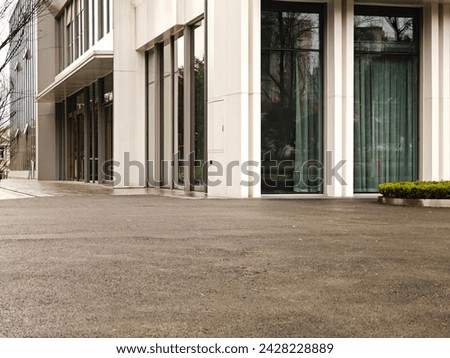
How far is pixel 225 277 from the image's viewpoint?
6.89 meters

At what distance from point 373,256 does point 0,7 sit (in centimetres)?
1269

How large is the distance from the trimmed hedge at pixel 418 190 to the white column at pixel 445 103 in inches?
172

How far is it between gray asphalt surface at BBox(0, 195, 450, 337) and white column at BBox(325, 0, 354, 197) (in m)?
8.34

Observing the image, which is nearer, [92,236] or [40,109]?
[92,236]

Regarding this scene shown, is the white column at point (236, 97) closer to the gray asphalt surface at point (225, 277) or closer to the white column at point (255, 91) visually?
the white column at point (255, 91)

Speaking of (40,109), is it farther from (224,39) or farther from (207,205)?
(207,205)

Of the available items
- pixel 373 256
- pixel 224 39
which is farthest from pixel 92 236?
pixel 224 39

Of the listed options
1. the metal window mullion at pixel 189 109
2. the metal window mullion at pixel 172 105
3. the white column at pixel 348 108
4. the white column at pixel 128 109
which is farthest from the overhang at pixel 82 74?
the white column at pixel 348 108

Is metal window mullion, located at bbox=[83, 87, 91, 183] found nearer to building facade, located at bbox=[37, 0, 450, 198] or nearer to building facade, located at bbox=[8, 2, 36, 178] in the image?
building facade, located at bbox=[8, 2, 36, 178]

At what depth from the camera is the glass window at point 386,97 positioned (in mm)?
22469

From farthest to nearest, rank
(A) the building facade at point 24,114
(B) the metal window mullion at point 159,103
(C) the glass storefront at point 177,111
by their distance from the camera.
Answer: (A) the building facade at point 24,114 → (B) the metal window mullion at point 159,103 → (C) the glass storefront at point 177,111

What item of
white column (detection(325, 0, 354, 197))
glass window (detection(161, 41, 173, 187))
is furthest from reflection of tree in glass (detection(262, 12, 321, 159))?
glass window (detection(161, 41, 173, 187))

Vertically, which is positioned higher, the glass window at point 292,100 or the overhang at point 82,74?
the overhang at point 82,74
